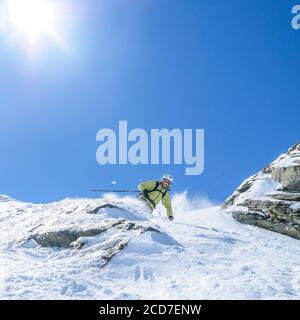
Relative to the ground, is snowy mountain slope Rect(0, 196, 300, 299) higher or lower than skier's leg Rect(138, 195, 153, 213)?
lower

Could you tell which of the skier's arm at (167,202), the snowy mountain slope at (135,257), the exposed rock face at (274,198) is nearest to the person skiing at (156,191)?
the skier's arm at (167,202)

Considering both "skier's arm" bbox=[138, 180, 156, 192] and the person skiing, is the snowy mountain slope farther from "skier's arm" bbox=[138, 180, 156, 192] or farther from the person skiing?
"skier's arm" bbox=[138, 180, 156, 192]

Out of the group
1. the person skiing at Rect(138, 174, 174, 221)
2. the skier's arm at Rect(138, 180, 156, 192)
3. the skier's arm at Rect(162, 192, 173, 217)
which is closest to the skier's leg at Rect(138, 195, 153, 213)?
the person skiing at Rect(138, 174, 174, 221)

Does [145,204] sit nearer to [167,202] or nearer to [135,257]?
[167,202]

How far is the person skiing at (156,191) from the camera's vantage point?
27578 millimetres

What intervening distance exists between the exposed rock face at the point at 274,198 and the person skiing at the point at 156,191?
4123 mm

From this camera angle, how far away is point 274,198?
94.2 ft

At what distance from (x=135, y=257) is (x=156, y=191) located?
30.4 feet

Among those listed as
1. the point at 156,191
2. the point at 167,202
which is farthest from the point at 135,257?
the point at 156,191

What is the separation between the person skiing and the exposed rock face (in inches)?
162

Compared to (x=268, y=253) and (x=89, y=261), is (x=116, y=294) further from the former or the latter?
(x=268, y=253)

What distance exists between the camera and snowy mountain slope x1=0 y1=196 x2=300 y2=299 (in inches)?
619
